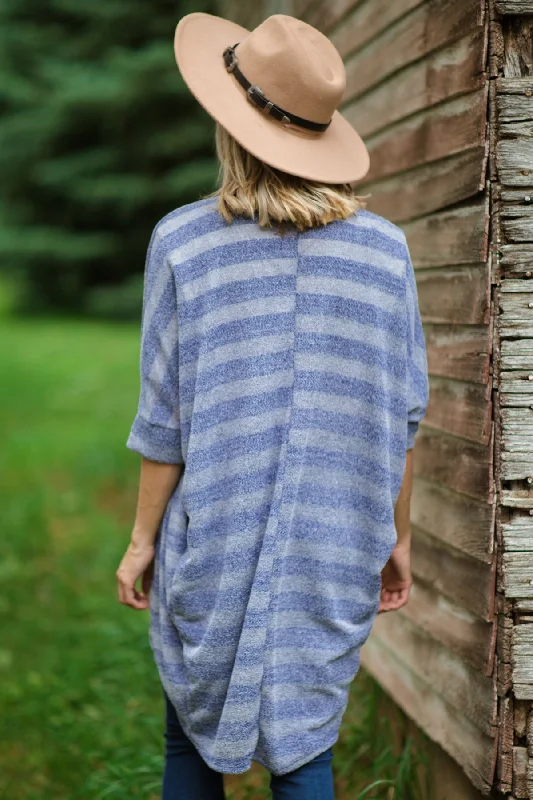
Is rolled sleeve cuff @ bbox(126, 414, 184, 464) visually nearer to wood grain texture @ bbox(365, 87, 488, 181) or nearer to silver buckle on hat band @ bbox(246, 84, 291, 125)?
silver buckle on hat band @ bbox(246, 84, 291, 125)

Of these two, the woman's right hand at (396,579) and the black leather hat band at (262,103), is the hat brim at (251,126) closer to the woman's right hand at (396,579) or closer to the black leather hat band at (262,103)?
the black leather hat band at (262,103)

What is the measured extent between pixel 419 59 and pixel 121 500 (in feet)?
14.8

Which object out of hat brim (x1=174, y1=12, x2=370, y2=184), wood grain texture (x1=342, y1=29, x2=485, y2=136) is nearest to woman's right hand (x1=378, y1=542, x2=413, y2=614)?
hat brim (x1=174, y1=12, x2=370, y2=184)

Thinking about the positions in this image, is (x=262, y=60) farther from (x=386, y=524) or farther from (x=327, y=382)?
(x=386, y=524)

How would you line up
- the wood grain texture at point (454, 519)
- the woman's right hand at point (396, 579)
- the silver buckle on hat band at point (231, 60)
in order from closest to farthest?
the silver buckle on hat band at point (231, 60) → the woman's right hand at point (396, 579) → the wood grain texture at point (454, 519)

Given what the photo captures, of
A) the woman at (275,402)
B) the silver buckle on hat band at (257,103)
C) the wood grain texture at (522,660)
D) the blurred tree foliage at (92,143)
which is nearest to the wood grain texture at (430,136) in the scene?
the woman at (275,402)

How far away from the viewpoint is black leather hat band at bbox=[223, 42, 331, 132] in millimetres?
1965

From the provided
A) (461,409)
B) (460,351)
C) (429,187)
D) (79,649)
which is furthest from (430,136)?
(79,649)

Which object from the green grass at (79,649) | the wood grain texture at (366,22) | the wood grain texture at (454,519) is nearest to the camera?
the wood grain texture at (454,519)

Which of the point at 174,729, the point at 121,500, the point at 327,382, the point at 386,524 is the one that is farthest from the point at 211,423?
the point at 121,500

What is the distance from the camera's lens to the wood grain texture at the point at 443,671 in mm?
2352

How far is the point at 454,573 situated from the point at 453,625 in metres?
0.14

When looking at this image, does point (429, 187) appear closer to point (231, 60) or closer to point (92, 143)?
point (231, 60)

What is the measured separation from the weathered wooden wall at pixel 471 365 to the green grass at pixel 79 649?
0.41 metres
